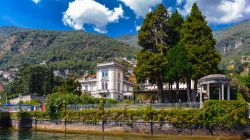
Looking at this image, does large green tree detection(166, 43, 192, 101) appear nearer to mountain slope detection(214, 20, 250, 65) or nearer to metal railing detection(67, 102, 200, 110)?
metal railing detection(67, 102, 200, 110)

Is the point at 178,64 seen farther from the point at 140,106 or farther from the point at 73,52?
the point at 73,52

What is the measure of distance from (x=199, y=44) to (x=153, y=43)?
6.55 m

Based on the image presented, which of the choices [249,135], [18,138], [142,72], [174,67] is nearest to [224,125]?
[249,135]

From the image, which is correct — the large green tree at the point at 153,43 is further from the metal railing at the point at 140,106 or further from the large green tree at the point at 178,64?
the metal railing at the point at 140,106

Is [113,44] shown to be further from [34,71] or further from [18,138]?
[18,138]

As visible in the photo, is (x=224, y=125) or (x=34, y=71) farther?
(x=34, y=71)

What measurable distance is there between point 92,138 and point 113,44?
15088cm

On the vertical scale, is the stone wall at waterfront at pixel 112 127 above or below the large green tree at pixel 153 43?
below

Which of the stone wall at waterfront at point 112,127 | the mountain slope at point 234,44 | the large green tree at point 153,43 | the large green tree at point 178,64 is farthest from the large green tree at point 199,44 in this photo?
the mountain slope at point 234,44

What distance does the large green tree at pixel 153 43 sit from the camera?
39.7m

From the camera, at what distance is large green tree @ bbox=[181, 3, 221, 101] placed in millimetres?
36812

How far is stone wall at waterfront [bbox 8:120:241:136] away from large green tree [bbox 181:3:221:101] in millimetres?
8851

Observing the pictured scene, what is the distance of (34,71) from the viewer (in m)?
83.9

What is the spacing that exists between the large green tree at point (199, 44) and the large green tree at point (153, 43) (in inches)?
131
